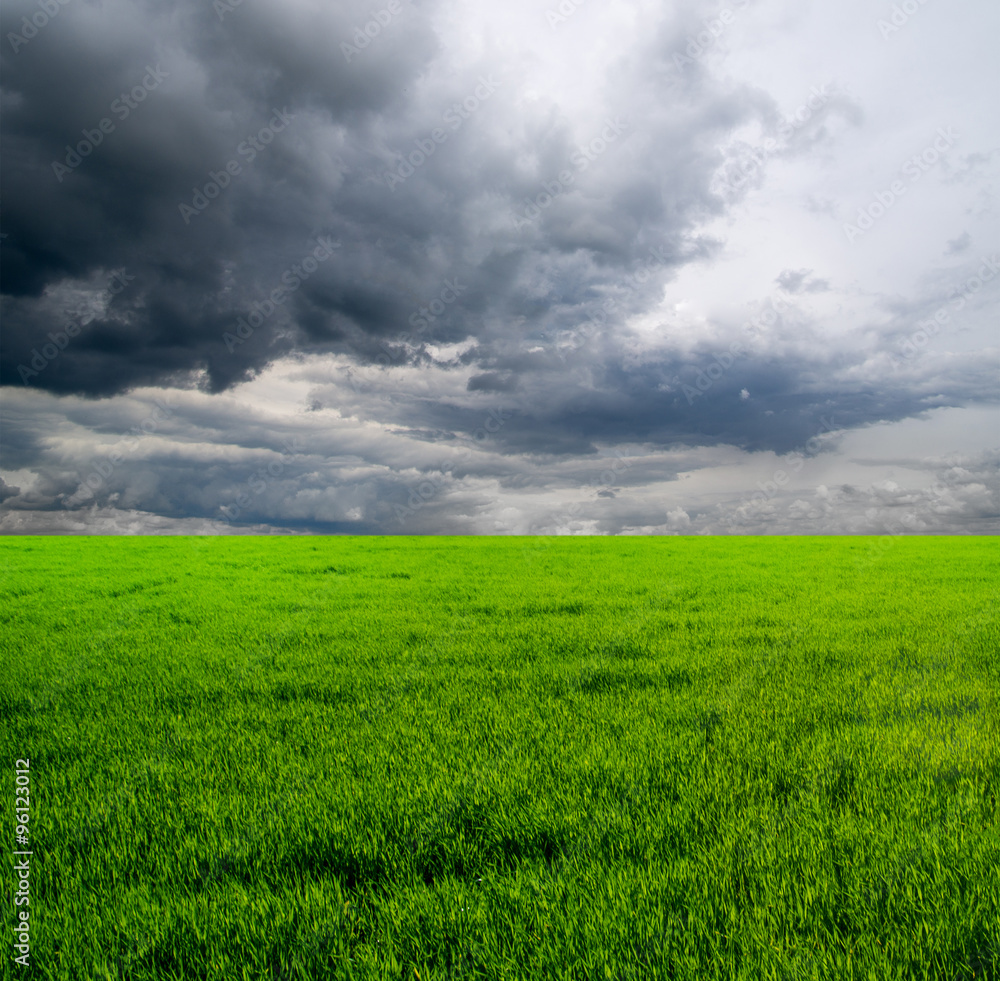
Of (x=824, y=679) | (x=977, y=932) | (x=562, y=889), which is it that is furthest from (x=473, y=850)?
(x=824, y=679)

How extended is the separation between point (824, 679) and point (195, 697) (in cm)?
782

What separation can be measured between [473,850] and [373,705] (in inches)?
122

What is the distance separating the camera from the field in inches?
117

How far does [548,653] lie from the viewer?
29.0 ft

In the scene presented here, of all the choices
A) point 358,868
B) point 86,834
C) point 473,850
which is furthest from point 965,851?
point 86,834

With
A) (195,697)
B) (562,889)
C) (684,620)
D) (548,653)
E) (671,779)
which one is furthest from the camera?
(684,620)

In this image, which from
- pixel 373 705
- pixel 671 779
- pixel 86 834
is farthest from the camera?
pixel 373 705

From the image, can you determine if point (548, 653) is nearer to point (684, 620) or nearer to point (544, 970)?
point (684, 620)

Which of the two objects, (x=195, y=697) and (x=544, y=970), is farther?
(x=195, y=697)

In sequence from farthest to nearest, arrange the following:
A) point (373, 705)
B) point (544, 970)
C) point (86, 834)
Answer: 1. point (373, 705)
2. point (86, 834)
3. point (544, 970)

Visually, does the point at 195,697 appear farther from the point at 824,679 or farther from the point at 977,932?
the point at 824,679

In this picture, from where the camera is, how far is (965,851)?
358cm

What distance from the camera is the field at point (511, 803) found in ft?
9.72

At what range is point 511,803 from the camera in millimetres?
4242
